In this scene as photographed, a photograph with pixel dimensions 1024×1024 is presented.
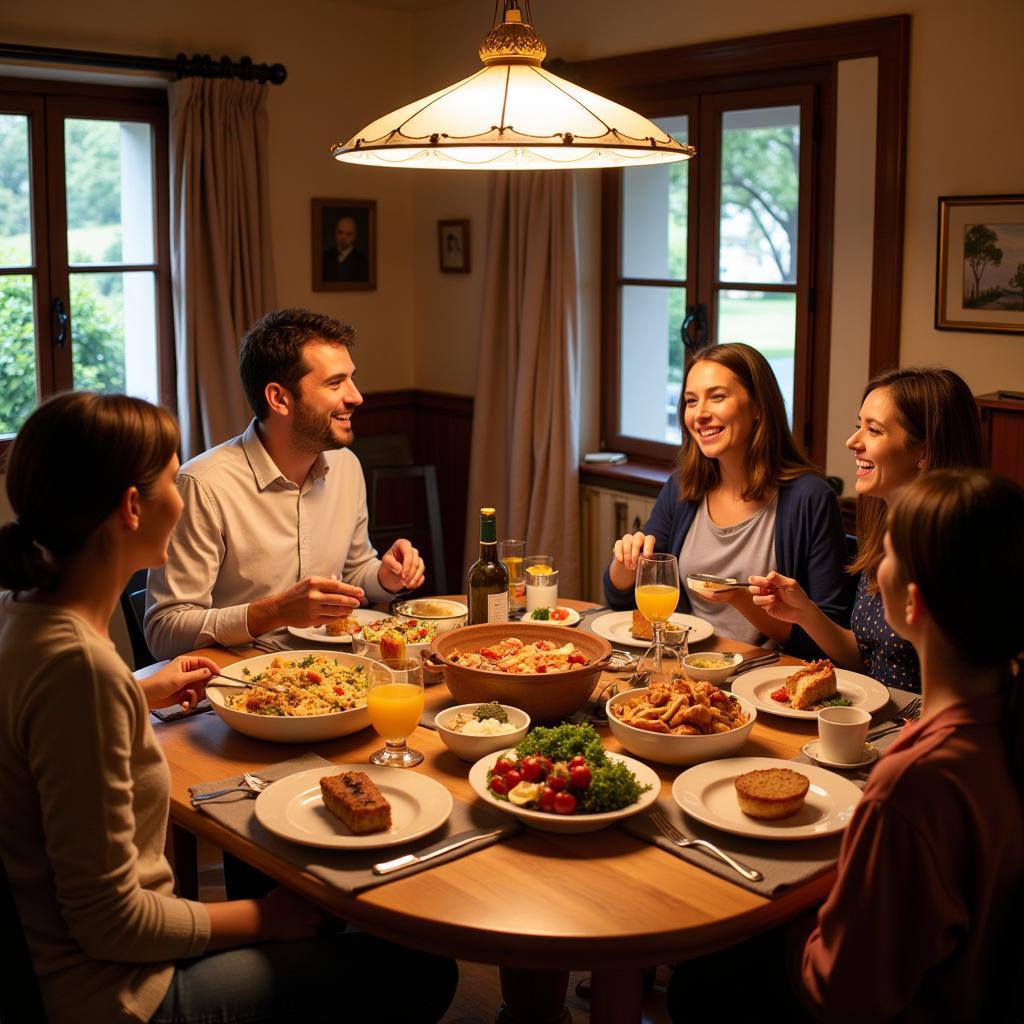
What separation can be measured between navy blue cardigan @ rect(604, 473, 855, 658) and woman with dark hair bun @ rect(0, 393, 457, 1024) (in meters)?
1.38

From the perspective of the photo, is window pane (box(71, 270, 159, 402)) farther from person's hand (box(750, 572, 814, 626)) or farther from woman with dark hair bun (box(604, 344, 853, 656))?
person's hand (box(750, 572, 814, 626))

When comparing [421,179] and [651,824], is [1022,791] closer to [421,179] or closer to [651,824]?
[651,824]

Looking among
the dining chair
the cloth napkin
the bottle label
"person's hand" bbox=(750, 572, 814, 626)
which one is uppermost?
"person's hand" bbox=(750, 572, 814, 626)

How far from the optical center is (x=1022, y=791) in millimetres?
1365

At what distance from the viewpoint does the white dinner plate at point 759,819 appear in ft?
5.34

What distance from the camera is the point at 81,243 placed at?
4.46m

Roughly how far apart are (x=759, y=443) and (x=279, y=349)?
110cm

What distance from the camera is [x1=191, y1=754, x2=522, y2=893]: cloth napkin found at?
61.0 inches

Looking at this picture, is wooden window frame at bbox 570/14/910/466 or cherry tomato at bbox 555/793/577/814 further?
wooden window frame at bbox 570/14/910/466

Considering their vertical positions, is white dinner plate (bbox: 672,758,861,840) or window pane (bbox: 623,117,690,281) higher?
window pane (bbox: 623,117,690,281)

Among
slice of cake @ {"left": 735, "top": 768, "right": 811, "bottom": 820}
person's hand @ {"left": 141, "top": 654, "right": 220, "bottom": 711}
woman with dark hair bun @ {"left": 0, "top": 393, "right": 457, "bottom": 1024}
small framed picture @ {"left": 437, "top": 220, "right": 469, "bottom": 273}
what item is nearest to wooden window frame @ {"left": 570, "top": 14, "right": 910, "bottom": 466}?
small framed picture @ {"left": 437, "top": 220, "right": 469, "bottom": 273}

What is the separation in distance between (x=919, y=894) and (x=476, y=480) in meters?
3.71

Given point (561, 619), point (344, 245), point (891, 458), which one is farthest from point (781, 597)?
point (344, 245)

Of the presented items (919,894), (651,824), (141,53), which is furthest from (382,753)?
(141,53)
